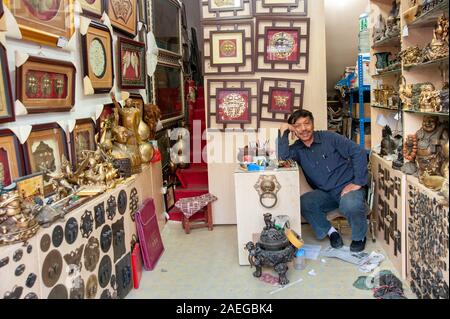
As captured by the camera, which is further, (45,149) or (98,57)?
(98,57)

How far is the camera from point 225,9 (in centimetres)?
341

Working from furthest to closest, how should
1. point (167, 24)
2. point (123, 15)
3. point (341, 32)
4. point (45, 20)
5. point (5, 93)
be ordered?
point (341, 32) → point (167, 24) → point (123, 15) → point (45, 20) → point (5, 93)

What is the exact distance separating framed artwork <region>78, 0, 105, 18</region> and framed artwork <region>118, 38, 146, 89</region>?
33 centimetres

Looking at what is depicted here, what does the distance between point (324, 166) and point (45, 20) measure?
2036mm

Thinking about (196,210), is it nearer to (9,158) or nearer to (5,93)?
(9,158)

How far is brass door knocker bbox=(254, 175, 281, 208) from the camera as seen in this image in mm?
2654

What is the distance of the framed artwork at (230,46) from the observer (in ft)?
11.2

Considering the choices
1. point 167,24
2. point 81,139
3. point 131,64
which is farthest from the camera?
point 167,24

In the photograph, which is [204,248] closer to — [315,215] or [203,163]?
[315,215]

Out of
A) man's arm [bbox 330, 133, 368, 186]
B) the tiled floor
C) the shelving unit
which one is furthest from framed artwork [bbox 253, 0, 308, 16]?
the tiled floor

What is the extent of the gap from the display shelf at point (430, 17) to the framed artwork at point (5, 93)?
1885 mm

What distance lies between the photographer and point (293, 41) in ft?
11.1

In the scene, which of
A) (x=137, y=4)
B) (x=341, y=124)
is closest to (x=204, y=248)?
(x=137, y=4)

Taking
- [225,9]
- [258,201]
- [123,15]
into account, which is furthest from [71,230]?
[225,9]
